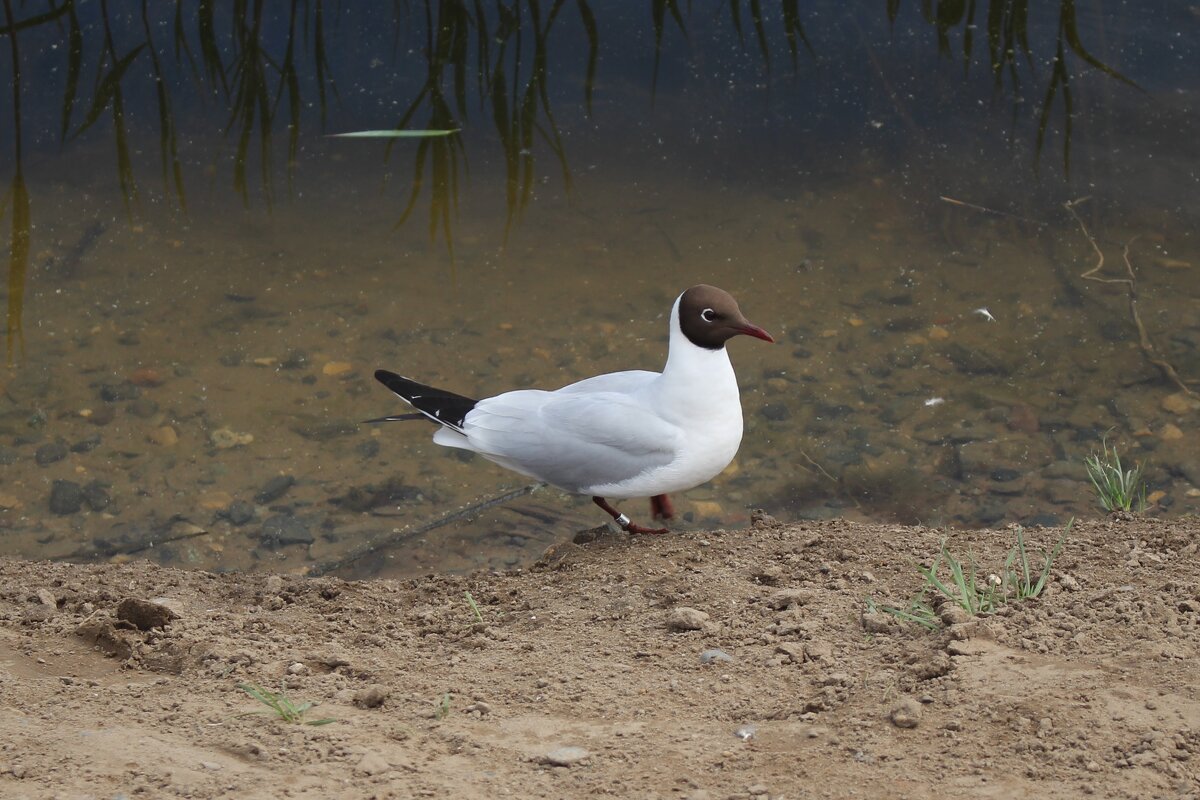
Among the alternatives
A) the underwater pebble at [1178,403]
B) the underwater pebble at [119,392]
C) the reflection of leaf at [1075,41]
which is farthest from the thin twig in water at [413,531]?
the reflection of leaf at [1075,41]

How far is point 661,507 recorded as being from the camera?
14.9 ft

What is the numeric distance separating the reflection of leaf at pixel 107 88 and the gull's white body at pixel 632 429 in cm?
407

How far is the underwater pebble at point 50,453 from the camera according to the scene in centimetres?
514

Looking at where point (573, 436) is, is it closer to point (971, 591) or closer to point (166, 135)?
point (971, 591)

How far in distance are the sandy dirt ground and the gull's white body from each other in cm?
40

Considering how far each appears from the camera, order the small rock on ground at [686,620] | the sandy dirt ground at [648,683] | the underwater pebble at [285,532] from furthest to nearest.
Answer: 1. the underwater pebble at [285,532]
2. the small rock on ground at [686,620]
3. the sandy dirt ground at [648,683]

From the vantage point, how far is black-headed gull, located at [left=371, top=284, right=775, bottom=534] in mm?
4008

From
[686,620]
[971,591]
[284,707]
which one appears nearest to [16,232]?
[284,707]

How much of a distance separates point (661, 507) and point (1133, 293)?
290 cm

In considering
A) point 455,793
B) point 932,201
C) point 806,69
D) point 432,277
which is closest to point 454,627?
point 455,793

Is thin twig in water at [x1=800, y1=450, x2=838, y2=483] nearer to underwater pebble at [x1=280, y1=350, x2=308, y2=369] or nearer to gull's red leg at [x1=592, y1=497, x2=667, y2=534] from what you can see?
gull's red leg at [x1=592, y1=497, x2=667, y2=534]

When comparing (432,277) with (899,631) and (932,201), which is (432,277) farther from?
(899,631)

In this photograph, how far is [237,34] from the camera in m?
7.29

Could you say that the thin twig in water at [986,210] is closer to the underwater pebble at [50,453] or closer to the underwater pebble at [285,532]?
the underwater pebble at [285,532]
